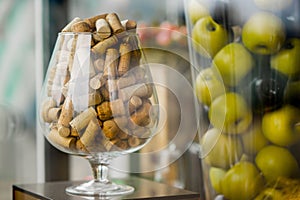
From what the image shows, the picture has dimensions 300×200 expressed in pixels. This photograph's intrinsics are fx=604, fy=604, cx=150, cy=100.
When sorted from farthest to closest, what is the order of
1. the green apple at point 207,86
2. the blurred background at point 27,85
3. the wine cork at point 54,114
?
the blurred background at point 27,85
the wine cork at point 54,114
the green apple at point 207,86

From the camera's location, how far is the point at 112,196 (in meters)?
0.89

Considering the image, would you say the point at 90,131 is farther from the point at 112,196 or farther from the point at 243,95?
the point at 243,95

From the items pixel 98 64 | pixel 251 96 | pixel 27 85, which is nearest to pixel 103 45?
pixel 98 64

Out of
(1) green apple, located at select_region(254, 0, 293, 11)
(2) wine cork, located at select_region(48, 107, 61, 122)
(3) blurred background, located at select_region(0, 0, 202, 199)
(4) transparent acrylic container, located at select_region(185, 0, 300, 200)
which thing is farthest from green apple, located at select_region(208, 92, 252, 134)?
(3) blurred background, located at select_region(0, 0, 202, 199)

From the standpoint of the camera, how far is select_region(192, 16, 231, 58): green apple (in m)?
0.76

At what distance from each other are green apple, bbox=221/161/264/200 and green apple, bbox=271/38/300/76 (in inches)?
4.8

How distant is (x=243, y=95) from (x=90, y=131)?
24cm

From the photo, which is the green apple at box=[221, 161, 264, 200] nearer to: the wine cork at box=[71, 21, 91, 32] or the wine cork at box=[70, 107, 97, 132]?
the wine cork at box=[70, 107, 97, 132]

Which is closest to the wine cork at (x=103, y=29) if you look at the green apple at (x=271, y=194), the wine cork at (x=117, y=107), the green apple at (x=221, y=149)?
the wine cork at (x=117, y=107)

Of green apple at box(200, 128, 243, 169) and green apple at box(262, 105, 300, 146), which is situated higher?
green apple at box(262, 105, 300, 146)

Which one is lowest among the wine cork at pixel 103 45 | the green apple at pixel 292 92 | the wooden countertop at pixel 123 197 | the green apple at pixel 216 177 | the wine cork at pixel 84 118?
the wooden countertop at pixel 123 197

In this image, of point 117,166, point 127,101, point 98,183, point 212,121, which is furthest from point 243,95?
point 117,166

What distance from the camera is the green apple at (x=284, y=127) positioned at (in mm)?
680

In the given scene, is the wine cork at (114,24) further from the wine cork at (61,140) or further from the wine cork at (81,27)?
the wine cork at (61,140)
